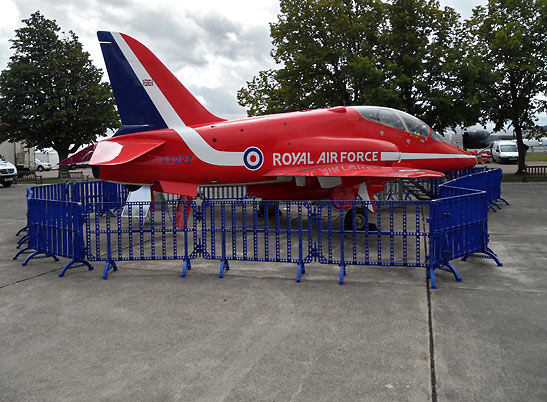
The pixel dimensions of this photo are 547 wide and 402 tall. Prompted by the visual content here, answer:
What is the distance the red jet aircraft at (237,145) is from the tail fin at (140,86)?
25mm

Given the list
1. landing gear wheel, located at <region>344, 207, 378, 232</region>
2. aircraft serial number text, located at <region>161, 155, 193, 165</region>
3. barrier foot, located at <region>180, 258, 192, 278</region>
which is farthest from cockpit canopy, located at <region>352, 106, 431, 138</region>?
barrier foot, located at <region>180, 258, 192, 278</region>

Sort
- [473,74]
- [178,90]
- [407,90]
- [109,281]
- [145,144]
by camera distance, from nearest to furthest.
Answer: [109,281] → [145,144] → [178,90] → [473,74] → [407,90]

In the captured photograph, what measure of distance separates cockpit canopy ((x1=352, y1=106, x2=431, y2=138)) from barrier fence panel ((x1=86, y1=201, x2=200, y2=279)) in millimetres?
6049

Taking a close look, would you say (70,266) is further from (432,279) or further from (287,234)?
(432,279)

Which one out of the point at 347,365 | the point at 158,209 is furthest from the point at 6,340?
the point at 158,209

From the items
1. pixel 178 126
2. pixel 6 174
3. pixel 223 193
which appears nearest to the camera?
pixel 178 126

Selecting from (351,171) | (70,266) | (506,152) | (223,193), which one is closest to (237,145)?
(351,171)

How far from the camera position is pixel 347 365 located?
4.36 meters

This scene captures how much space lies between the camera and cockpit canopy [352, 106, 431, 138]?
13.0 meters

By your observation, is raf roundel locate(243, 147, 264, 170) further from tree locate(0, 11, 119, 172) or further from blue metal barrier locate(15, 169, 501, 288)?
tree locate(0, 11, 119, 172)

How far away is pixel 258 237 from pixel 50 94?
32.4 m

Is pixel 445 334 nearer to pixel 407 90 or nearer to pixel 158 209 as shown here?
pixel 158 209

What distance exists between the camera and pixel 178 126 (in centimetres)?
1144

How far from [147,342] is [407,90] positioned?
2397 centimetres
